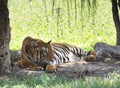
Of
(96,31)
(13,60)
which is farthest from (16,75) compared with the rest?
(96,31)

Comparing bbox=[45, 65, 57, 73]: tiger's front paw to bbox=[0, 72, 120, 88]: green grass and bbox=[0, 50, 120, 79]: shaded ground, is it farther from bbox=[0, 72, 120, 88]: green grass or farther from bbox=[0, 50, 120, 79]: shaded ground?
bbox=[0, 72, 120, 88]: green grass

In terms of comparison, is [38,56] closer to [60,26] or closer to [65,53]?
[65,53]

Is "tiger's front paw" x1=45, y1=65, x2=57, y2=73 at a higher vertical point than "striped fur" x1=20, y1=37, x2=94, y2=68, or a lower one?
lower

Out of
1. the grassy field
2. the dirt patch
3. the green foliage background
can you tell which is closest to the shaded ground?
the dirt patch

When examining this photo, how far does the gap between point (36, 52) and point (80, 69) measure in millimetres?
1091

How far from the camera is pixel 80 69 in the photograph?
8.66 meters

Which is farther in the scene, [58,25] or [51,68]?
[58,25]

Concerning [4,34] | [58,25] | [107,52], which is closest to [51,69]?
[4,34]

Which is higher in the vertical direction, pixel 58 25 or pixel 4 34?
pixel 58 25

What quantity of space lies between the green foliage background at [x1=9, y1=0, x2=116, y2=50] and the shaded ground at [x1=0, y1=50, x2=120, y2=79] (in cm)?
450

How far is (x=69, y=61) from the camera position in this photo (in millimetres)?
9789

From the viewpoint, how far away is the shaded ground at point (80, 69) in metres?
8.00

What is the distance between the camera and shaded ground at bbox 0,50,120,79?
8.00m

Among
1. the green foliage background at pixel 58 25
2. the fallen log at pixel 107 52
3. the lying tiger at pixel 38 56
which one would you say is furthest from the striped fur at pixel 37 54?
the green foliage background at pixel 58 25
